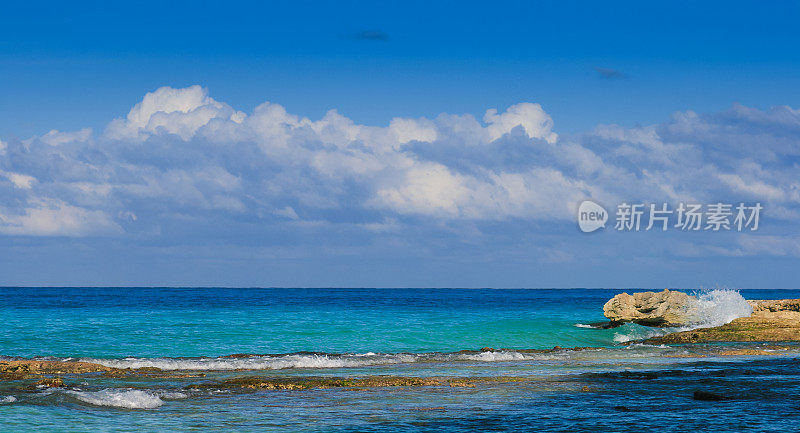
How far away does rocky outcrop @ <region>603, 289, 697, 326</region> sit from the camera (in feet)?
147

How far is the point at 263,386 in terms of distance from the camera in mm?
19438

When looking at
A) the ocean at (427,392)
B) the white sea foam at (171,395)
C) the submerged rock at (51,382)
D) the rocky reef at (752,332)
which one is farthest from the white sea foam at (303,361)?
the rocky reef at (752,332)

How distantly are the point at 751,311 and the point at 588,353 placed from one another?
764 inches

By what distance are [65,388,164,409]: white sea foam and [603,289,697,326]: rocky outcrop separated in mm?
34102

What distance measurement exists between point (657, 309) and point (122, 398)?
116 ft

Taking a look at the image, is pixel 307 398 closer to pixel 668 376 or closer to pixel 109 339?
pixel 668 376

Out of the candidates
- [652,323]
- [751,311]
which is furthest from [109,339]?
[751,311]

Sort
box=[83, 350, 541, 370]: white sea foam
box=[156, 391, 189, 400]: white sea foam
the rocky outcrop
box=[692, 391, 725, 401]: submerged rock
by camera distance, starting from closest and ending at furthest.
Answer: box=[692, 391, 725, 401]: submerged rock → box=[156, 391, 189, 400]: white sea foam → box=[83, 350, 541, 370]: white sea foam → the rocky outcrop

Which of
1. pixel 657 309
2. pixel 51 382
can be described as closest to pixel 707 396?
pixel 51 382

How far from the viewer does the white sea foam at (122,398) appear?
1626 centimetres

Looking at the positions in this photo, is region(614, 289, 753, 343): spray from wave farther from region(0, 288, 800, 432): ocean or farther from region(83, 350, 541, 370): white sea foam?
region(83, 350, 541, 370): white sea foam

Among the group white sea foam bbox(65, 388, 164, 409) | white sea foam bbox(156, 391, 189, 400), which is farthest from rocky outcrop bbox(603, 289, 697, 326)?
white sea foam bbox(65, 388, 164, 409)

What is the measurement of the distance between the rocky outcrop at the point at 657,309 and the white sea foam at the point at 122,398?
34102 mm

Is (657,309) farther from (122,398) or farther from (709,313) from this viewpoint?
(122,398)
